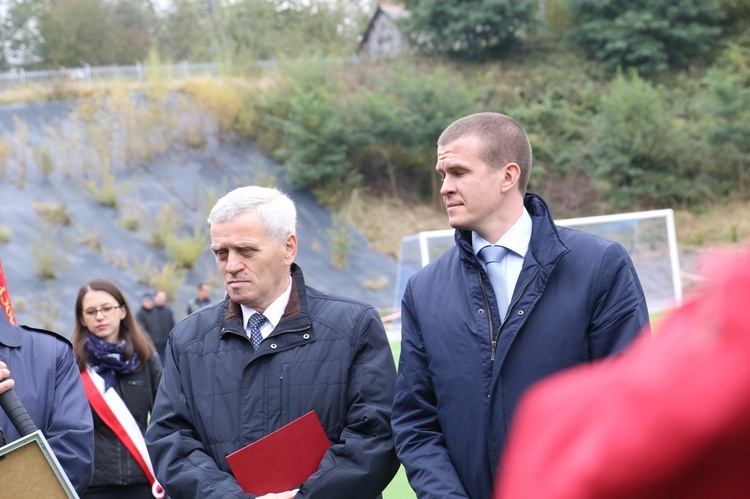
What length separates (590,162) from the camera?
3325cm

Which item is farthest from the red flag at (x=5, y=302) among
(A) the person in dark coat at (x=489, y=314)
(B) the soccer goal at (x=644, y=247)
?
(B) the soccer goal at (x=644, y=247)

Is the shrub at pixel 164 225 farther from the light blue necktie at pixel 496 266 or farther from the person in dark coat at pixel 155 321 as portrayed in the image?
the light blue necktie at pixel 496 266

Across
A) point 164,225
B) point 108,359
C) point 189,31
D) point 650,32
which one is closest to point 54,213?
point 164,225

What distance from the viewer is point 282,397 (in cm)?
322

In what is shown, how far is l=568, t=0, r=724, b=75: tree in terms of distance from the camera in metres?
36.6

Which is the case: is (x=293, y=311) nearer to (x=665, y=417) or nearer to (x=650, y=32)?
(x=665, y=417)

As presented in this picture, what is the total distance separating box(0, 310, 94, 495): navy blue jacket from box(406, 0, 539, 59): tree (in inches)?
1386

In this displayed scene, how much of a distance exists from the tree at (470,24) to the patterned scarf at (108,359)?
112ft

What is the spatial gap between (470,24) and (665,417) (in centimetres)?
3792

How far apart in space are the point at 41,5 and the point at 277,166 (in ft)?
65.2

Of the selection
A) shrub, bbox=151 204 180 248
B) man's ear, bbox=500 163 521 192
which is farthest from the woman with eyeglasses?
shrub, bbox=151 204 180 248

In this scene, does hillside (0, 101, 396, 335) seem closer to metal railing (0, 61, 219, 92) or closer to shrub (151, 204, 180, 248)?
shrub (151, 204, 180, 248)

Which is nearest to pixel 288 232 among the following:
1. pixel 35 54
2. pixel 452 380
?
pixel 452 380

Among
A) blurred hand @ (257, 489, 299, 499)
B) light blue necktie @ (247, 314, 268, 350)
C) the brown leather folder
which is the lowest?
blurred hand @ (257, 489, 299, 499)
